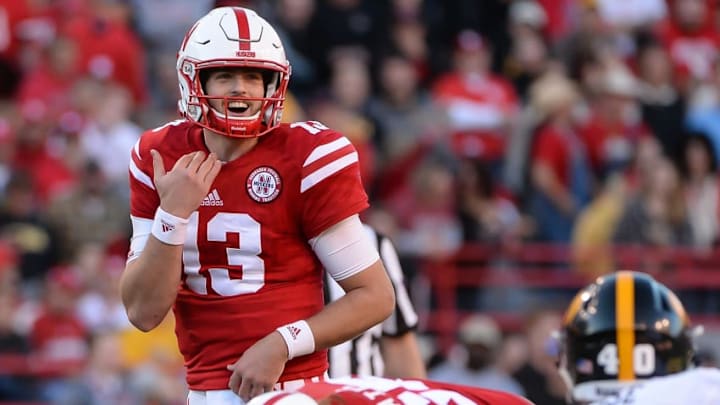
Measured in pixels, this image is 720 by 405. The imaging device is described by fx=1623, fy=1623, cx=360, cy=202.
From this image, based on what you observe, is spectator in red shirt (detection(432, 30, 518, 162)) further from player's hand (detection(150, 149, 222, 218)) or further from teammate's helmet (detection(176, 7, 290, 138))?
player's hand (detection(150, 149, 222, 218))

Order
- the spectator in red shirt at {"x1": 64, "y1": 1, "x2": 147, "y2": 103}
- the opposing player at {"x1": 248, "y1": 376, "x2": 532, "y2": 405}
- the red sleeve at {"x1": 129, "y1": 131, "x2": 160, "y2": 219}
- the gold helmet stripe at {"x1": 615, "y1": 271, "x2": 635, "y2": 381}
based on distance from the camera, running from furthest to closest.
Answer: the spectator in red shirt at {"x1": 64, "y1": 1, "x2": 147, "y2": 103}
the gold helmet stripe at {"x1": 615, "y1": 271, "x2": 635, "y2": 381}
the red sleeve at {"x1": 129, "y1": 131, "x2": 160, "y2": 219}
the opposing player at {"x1": 248, "y1": 376, "x2": 532, "y2": 405}

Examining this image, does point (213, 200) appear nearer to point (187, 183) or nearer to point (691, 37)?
point (187, 183)

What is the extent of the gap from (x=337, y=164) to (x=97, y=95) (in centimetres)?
764

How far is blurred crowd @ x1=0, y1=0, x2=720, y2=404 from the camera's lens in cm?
1059

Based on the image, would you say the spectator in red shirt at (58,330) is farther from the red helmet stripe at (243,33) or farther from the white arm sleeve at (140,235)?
the red helmet stripe at (243,33)

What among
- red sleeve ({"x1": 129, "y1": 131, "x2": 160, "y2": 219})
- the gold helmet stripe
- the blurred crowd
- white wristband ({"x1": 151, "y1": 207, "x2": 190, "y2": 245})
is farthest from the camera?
the blurred crowd

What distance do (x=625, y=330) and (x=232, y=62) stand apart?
140cm

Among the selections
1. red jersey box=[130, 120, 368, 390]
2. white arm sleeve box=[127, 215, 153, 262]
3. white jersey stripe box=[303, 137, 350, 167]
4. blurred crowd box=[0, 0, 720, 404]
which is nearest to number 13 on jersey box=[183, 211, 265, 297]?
red jersey box=[130, 120, 368, 390]

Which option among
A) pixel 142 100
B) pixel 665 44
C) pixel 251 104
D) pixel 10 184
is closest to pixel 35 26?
pixel 142 100

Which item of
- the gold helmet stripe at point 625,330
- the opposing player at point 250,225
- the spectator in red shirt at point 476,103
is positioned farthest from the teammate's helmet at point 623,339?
the spectator in red shirt at point 476,103

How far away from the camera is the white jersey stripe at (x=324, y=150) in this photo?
4.45 m

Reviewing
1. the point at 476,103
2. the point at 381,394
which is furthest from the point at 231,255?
the point at 476,103

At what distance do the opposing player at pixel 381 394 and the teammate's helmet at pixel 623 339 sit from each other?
919mm

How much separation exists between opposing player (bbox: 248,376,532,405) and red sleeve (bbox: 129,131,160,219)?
3.34 feet
